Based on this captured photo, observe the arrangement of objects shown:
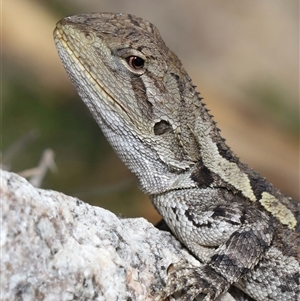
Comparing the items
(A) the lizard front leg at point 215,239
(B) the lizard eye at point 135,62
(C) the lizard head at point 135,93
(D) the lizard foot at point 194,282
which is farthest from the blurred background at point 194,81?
(D) the lizard foot at point 194,282

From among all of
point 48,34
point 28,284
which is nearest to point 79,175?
point 48,34

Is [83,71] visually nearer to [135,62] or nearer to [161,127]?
[135,62]

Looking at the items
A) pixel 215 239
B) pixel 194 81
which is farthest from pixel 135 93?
pixel 194 81

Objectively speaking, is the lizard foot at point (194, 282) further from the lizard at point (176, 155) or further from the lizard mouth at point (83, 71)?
the lizard mouth at point (83, 71)

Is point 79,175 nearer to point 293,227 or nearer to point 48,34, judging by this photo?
point 48,34

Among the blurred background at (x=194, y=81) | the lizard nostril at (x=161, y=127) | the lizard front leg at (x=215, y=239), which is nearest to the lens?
the lizard front leg at (x=215, y=239)

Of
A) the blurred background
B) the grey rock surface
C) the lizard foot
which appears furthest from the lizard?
the blurred background

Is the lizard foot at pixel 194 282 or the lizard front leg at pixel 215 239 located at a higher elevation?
the lizard front leg at pixel 215 239

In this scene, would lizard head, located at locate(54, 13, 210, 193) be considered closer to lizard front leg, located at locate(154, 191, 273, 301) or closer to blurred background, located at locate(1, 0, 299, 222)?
lizard front leg, located at locate(154, 191, 273, 301)
